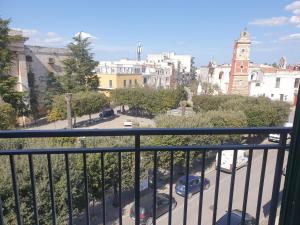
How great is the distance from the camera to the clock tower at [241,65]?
28.5 metres

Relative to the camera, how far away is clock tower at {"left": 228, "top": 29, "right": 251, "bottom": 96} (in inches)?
1122

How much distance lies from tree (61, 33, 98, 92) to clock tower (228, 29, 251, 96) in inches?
632

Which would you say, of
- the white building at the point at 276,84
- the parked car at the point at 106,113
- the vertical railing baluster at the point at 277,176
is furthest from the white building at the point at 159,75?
the vertical railing baluster at the point at 277,176

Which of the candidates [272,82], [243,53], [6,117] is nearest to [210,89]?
[243,53]

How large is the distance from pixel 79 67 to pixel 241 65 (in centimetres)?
1829

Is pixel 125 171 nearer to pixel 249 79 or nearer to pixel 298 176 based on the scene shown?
pixel 298 176

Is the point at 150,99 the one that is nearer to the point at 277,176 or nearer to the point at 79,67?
the point at 79,67

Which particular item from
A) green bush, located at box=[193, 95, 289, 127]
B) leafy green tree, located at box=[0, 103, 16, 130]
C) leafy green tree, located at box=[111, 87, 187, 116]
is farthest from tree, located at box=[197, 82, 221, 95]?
leafy green tree, located at box=[0, 103, 16, 130]

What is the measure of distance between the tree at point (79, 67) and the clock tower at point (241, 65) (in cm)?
1604

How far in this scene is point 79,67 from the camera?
1120 inches

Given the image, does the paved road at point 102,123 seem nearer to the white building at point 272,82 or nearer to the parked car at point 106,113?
the parked car at point 106,113

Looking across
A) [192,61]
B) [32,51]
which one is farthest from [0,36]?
[192,61]

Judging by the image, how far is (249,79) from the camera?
30609mm

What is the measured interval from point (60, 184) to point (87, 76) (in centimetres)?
2509
